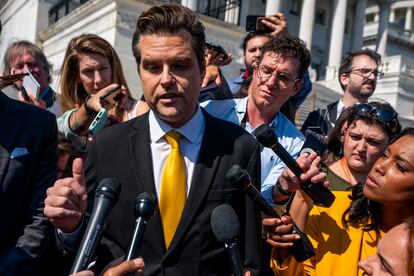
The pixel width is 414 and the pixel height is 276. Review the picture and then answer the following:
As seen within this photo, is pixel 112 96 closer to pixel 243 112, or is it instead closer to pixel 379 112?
pixel 243 112

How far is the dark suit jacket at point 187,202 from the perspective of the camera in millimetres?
2211

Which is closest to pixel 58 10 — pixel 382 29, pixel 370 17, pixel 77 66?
pixel 77 66

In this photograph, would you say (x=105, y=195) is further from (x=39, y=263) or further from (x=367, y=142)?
(x=367, y=142)

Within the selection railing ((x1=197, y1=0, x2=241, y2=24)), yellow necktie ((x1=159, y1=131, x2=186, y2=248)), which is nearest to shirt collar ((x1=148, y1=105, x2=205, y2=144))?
yellow necktie ((x1=159, y1=131, x2=186, y2=248))

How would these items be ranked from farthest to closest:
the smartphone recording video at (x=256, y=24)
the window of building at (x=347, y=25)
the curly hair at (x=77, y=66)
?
the window of building at (x=347, y=25) → the smartphone recording video at (x=256, y=24) → the curly hair at (x=77, y=66)

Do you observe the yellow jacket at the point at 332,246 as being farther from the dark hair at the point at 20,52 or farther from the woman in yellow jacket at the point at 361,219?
the dark hair at the point at 20,52

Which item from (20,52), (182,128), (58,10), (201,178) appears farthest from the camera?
(58,10)

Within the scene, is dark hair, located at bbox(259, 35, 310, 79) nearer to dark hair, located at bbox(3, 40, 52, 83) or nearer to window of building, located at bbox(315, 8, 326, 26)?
dark hair, located at bbox(3, 40, 52, 83)

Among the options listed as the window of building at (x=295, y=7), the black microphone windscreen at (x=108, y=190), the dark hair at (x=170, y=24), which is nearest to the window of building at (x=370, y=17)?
the window of building at (x=295, y=7)

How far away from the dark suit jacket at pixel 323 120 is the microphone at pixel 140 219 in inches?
148

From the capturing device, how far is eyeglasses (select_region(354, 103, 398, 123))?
137 inches

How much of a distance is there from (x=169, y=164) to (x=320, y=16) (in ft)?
162

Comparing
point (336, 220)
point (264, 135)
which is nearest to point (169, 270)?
point (264, 135)

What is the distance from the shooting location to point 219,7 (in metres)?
Answer: 20.1
